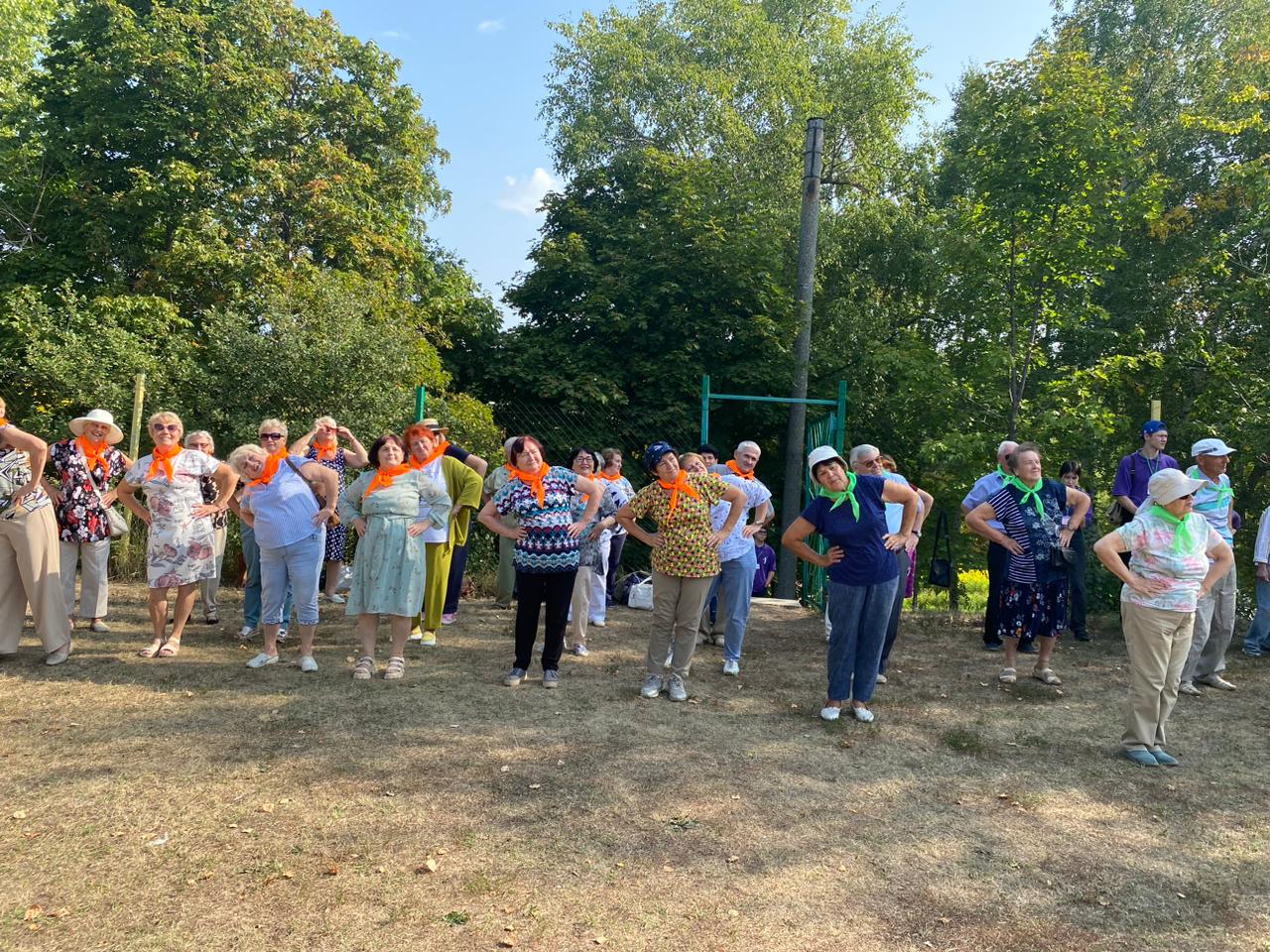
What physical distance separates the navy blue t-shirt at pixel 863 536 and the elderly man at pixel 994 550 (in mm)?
1527

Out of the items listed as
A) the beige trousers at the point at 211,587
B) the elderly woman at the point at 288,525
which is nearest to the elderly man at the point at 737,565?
the elderly woman at the point at 288,525

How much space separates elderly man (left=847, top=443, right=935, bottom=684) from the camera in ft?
18.7

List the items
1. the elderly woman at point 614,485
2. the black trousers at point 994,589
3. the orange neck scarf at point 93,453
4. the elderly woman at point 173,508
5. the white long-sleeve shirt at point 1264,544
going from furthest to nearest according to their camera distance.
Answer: the black trousers at point 994,589
the elderly woman at point 614,485
the white long-sleeve shirt at point 1264,544
the orange neck scarf at point 93,453
the elderly woman at point 173,508

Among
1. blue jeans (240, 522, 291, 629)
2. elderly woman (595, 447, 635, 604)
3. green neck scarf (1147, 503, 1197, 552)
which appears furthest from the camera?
elderly woman (595, 447, 635, 604)

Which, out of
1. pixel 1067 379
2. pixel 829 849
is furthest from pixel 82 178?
pixel 829 849

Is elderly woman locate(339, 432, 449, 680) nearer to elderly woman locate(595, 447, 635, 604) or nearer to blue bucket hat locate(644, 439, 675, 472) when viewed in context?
blue bucket hat locate(644, 439, 675, 472)

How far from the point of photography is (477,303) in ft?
62.7

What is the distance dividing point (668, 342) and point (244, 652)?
9.56 m

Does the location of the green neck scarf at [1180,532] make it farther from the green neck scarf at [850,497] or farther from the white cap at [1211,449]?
the white cap at [1211,449]

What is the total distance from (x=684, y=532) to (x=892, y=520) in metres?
2.09

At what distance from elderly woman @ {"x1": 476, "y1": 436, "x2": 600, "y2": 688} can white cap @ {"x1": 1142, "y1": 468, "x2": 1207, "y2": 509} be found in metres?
3.40

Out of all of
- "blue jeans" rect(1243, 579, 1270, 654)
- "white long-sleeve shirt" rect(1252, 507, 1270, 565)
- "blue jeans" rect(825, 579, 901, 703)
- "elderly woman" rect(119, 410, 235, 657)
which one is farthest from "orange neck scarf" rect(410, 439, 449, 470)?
"blue jeans" rect(1243, 579, 1270, 654)

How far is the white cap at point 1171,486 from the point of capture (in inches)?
191

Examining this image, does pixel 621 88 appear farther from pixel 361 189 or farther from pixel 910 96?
pixel 361 189
